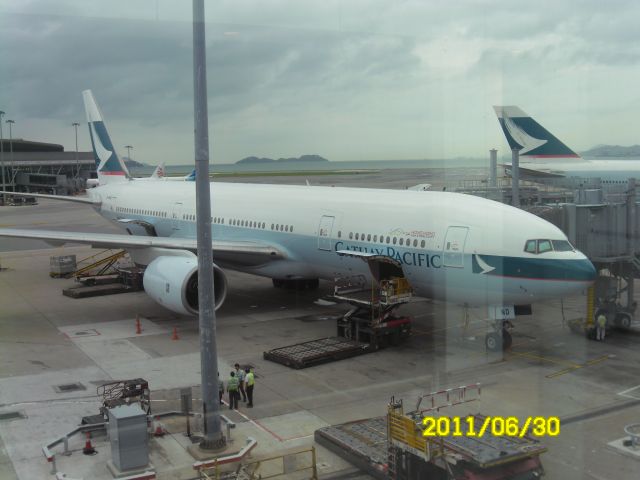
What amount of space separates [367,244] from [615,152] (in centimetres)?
534

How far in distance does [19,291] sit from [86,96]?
979 centimetres

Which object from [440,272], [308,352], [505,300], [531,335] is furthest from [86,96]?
[531,335]

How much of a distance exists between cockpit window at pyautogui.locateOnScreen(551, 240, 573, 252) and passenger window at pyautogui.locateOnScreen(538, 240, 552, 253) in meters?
0.10

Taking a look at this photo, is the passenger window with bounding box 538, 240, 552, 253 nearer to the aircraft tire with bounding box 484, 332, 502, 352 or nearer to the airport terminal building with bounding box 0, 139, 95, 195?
the aircraft tire with bounding box 484, 332, 502, 352

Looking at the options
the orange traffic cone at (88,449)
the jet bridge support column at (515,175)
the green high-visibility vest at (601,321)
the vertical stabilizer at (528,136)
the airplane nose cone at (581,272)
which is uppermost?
the vertical stabilizer at (528,136)

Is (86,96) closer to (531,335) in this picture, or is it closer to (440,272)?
(440,272)

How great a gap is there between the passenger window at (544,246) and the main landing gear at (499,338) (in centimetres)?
156

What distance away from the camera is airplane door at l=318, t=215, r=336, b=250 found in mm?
14984

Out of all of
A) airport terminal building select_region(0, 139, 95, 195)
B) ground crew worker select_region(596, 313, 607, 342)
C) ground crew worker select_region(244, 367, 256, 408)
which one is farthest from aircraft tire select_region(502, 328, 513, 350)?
airport terminal building select_region(0, 139, 95, 195)

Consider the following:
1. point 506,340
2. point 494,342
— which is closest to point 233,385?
point 494,342

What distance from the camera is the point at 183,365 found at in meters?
12.4

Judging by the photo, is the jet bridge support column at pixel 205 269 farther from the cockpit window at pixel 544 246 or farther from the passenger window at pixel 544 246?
the passenger window at pixel 544 246

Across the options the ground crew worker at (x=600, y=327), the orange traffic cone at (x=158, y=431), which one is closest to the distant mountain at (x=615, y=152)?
the ground crew worker at (x=600, y=327)

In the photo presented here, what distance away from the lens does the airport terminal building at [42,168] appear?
1501cm
